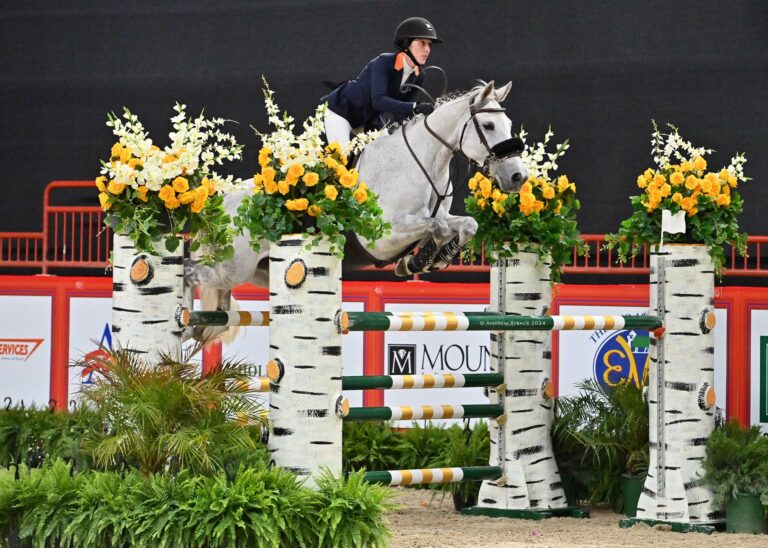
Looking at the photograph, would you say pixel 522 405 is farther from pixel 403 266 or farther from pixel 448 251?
pixel 448 251

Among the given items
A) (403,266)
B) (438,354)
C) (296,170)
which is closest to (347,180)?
(296,170)

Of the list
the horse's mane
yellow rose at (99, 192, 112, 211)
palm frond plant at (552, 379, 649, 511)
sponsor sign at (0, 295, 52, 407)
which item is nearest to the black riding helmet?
the horse's mane

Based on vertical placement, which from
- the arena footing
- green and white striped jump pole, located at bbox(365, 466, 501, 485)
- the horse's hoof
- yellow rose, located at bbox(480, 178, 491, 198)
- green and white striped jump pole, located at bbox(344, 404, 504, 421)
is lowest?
the arena footing

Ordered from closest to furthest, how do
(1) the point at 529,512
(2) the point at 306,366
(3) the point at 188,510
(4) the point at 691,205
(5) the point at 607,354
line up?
(3) the point at 188,510 → (2) the point at 306,366 → (4) the point at 691,205 → (1) the point at 529,512 → (5) the point at 607,354

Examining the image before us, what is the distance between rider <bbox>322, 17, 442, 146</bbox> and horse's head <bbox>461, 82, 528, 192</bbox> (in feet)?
0.88

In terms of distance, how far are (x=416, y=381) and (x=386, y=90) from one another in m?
1.14

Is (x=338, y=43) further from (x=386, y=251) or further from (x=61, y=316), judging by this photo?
(x=386, y=251)

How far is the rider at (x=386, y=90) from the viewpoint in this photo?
4.82 meters

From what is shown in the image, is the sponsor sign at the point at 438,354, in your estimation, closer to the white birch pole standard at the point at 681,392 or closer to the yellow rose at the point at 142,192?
the white birch pole standard at the point at 681,392

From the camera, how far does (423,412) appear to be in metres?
4.99

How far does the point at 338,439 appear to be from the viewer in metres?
4.14

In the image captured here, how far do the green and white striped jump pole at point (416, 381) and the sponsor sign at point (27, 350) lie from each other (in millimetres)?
3111

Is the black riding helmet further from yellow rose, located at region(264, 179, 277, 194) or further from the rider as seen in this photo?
yellow rose, located at region(264, 179, 277, 194)

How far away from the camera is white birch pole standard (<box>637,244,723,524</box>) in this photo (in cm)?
499
